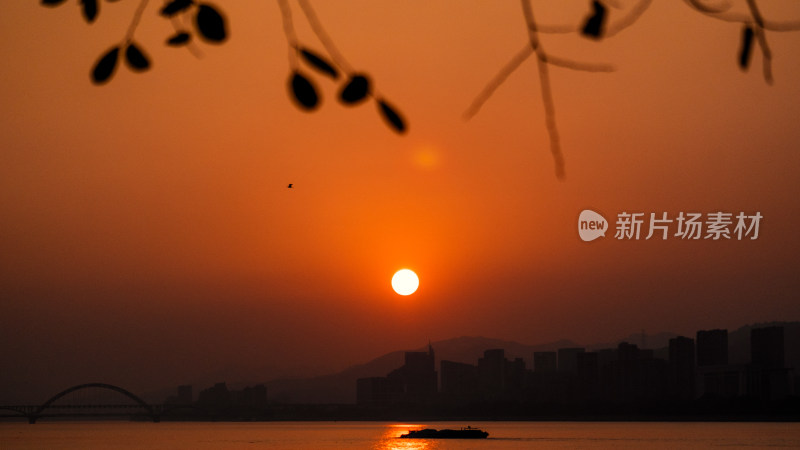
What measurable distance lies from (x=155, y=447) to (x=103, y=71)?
162782 mm

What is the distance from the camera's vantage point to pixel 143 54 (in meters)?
4.46

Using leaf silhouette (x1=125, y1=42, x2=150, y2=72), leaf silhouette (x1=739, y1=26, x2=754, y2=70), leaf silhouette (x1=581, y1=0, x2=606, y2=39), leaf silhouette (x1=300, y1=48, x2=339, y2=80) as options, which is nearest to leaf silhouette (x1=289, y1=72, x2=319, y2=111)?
leaf silhouette (x1=300, y1=48, x2=339, y2=80)

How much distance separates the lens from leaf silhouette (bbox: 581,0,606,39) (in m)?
4.47

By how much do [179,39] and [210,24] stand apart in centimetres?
27

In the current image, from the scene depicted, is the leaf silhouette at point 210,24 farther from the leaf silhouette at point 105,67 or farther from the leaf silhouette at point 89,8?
the leaf silhouette at point 89,8

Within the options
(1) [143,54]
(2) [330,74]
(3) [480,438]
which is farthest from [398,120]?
(3) [480,438]

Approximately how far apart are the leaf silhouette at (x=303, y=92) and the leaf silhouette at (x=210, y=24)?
1.19 feet

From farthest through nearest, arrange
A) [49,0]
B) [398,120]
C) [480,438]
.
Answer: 1. [480,438]
2. [49,0]
3. [398,120]

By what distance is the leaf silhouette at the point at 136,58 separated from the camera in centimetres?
445

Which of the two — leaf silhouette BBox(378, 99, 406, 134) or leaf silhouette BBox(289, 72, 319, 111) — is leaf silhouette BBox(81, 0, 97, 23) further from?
leaf silhouette BBox(378, 99, 406, 134)

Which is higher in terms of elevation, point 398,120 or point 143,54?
point 143,54

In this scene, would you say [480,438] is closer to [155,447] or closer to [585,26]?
[155,447]

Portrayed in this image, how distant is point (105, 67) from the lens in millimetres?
4398

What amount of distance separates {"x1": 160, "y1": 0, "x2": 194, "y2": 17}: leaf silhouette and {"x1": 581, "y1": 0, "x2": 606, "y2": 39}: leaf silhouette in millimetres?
1455
